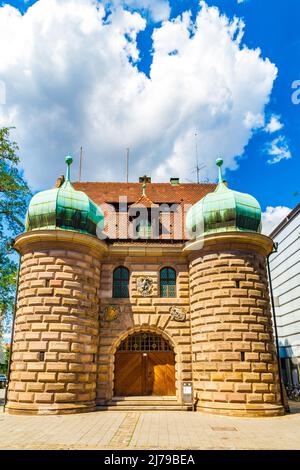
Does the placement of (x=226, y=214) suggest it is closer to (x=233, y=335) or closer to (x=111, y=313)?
(x=233, y=335)

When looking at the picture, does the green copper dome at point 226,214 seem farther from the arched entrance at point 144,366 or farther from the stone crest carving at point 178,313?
the arched entrance at point 144,366

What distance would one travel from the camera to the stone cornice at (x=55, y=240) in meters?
17.5

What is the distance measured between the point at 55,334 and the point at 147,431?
6.34 m

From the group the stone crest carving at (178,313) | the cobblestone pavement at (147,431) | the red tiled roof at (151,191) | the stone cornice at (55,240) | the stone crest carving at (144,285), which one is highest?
the red tiled roof at (151,191)

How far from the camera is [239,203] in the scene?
18391 millimetres

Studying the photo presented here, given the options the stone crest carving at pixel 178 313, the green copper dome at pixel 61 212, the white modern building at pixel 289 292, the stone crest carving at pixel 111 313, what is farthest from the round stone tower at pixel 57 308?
the white modern building at pixel 289 292

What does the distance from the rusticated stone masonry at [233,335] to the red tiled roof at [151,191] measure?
6.64 meters

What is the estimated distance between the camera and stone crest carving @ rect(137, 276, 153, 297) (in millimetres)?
19328

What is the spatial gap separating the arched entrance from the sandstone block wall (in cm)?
176

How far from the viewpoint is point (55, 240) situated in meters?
17.6

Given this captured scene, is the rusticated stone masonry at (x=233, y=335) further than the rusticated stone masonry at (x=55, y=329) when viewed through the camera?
Yes

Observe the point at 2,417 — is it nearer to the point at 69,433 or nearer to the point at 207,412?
the point at 69,433
